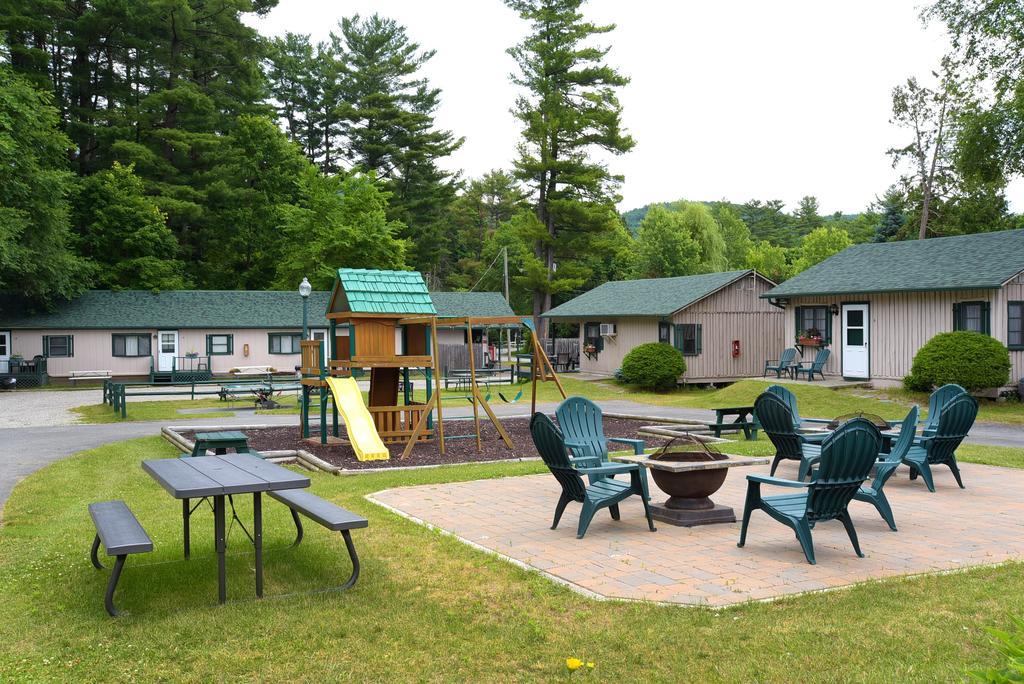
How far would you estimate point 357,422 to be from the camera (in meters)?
13.6

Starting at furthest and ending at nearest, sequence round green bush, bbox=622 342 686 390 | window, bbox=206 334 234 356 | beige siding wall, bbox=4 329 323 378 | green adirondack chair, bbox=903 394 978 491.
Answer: window, bbox=206 334 234 356 → beige siding wall, bbox=4 329 323 378 → round green bush, bbox=622 342 686 390 → green adirondack chair, bbox=903 394 978 491

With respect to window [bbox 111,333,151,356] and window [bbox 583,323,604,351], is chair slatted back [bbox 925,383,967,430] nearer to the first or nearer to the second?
window [bbox 583,323,604,351]

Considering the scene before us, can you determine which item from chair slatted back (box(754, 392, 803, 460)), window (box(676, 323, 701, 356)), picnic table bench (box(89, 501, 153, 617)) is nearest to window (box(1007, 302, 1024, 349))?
window (box(676, 323, 701, 356))

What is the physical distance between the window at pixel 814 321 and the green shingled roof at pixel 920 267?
2.58ft

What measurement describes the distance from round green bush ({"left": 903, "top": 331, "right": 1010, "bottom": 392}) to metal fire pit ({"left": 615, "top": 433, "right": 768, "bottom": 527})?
16543mm

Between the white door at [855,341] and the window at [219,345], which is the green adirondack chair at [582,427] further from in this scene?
the window at [219,345]

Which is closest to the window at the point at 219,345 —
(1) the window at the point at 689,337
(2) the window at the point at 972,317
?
(1) the window at the point at 689,337

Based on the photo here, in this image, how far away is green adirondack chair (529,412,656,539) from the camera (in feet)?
25.2

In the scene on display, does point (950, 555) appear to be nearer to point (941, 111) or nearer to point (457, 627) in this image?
point (457, 627)

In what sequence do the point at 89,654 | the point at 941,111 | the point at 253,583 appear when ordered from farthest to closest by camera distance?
1. the point at 941,111
2. the point at 253,583
3. the point at 89,654

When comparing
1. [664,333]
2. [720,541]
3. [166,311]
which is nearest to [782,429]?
[720,541]

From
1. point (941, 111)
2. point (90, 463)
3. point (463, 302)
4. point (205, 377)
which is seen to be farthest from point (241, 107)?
point (90, 463)

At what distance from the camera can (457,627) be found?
5.27 m

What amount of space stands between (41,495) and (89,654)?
6172 millimetres
